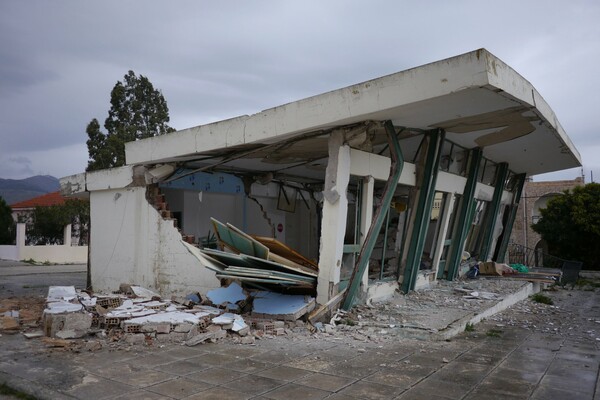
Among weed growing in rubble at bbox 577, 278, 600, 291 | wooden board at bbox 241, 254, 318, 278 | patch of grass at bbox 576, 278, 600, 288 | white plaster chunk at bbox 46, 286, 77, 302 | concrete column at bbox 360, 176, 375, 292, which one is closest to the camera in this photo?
wooden board at bbox 241, 254, 318, 278

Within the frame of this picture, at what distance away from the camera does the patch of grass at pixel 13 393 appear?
4.73m

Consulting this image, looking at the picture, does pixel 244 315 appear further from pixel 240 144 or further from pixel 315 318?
pixel 240 144

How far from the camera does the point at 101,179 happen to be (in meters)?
12.0

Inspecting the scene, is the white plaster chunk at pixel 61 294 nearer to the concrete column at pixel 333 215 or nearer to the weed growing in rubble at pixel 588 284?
the concrete column at pixel 333 215

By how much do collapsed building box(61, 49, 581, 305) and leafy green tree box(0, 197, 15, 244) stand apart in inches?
824

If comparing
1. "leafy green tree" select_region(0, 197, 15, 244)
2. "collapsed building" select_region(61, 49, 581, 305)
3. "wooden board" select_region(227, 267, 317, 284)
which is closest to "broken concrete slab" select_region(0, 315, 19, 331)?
"collapsed building" select_region(61, 49, 581, 305)

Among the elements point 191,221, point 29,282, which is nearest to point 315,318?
point 191,221

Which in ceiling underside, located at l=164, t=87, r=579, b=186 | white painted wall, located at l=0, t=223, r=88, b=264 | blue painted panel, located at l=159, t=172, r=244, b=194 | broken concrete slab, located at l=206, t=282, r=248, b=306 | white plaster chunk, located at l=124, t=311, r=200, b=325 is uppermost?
ceiling underside, located at l=164, t=87, r=579, b=186

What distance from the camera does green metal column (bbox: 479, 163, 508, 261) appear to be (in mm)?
14788

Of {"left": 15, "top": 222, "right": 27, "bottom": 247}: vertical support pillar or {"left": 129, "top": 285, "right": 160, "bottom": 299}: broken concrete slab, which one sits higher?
{"left": 129, "top": 285, "right": 160, "bottom": 299}: broken concrete slab

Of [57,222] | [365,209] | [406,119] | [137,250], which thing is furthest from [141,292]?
[57,222]

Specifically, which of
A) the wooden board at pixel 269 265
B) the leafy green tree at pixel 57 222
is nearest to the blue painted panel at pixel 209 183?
the wooden board at pixel 269 265

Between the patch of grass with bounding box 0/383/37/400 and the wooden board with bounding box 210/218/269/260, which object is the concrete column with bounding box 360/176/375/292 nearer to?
the wooden board with bounding box 210/218/269/260

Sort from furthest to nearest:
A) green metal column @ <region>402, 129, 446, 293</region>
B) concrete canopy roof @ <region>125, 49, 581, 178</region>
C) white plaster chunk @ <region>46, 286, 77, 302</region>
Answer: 1. green metal column @ <region>402, 129, 446, 293</region>
2. white plaster chunk @ <region>46, 286, 77, 302</region>
3. concrete canopy roof @ <region>125, 49, 581, 178</region>
